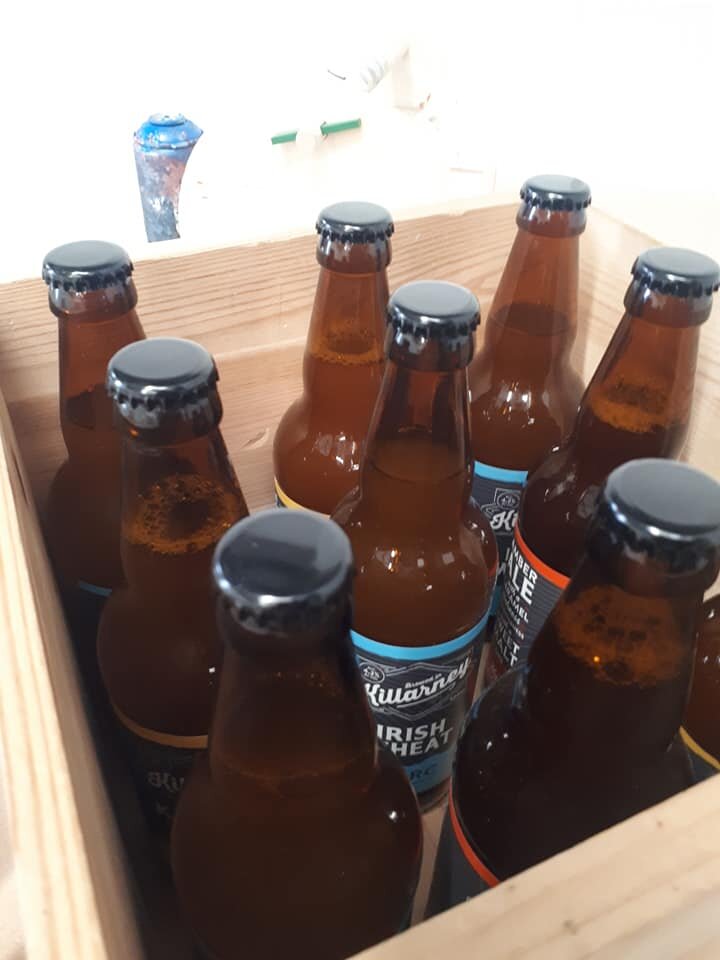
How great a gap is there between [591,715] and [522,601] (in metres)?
0.18

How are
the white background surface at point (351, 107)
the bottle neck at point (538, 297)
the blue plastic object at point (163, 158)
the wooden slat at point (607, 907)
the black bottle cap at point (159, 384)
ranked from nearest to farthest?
the wooden slat at point (607, 907)
the black bottle cap at point (159, 384)
the bottle neck at point (538, 297)
the white background surface at point (351, 107)
the blue plastic object at point (163, 158)

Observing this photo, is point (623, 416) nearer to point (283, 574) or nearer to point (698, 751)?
point (698, 751)

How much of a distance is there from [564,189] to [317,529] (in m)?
0.39

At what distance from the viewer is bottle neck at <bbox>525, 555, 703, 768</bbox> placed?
12.8 inches

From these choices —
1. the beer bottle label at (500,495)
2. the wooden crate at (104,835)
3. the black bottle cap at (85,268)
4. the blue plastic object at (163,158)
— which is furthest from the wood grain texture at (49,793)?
the blue plastic object at (163,158)

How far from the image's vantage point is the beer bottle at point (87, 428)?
46cm

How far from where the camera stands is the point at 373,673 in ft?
1.51

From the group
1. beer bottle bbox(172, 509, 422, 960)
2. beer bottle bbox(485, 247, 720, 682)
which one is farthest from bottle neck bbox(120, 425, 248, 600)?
beer bottle bbox(485, 247, 720, 682)

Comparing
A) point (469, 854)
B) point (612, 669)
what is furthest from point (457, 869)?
point (612, 669)

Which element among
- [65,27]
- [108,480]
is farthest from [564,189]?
[65,27]

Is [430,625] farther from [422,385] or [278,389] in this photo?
[278,389]

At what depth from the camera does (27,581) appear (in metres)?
0.34

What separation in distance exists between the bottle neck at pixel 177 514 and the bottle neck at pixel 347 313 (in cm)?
16

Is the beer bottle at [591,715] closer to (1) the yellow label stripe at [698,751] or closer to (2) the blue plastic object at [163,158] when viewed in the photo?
(1) the yellow label stripe at [698,751]
